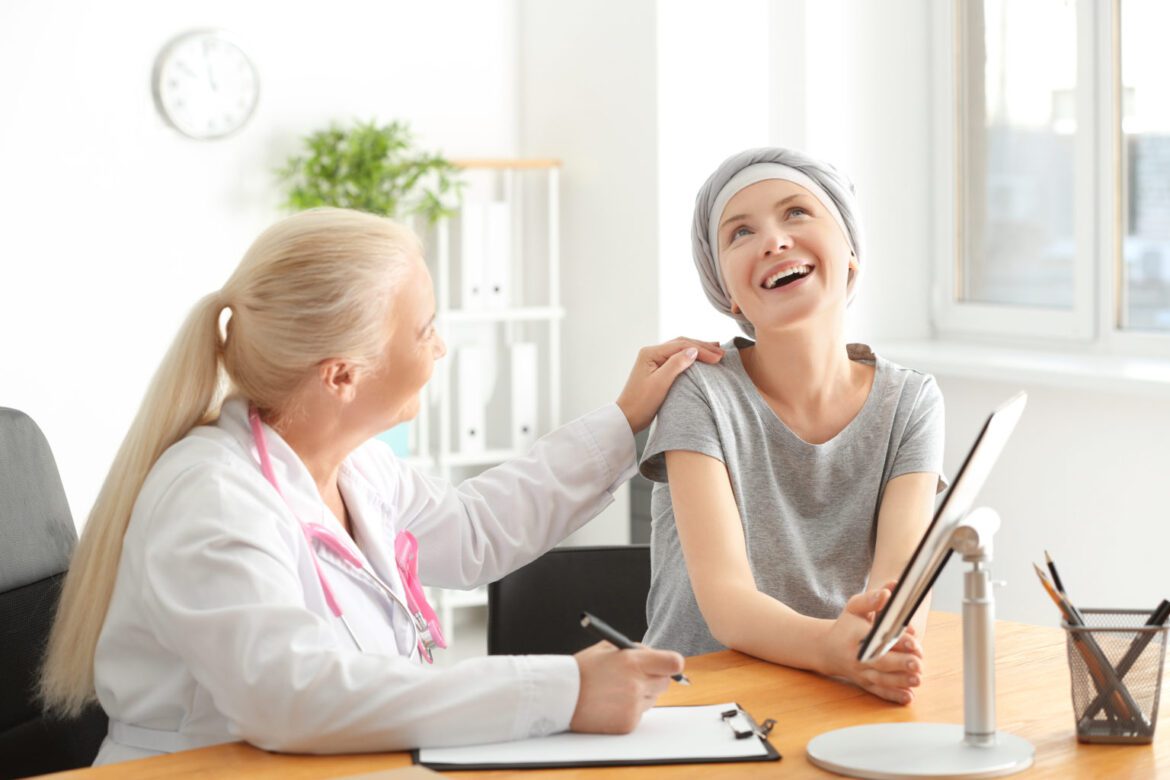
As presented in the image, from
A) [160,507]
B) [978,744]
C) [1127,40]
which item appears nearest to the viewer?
[978,744]

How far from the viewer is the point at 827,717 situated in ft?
4.85

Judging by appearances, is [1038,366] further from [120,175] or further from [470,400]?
[120,175]

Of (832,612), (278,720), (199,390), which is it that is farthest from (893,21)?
(278,720)

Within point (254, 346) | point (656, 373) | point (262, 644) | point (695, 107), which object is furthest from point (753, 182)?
point (695, 107)

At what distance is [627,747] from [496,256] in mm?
3252

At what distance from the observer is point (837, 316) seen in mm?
1977

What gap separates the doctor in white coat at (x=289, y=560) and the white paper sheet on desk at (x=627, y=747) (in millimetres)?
15

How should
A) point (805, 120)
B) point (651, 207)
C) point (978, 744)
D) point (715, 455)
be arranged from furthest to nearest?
point (651, 207) → point (805, 120) → point (715, 455) → point (978, 744)

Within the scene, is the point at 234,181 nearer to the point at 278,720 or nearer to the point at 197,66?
the point at 197,66

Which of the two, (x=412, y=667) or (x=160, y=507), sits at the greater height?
(x=160, y=507)

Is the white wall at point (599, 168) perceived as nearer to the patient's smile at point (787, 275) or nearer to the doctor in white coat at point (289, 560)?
the patient's smile at point (787, 275)

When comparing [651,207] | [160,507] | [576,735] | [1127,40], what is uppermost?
[1127,40]

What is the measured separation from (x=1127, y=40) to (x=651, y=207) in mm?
1405

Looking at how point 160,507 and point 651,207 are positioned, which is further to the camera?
point 651,207
